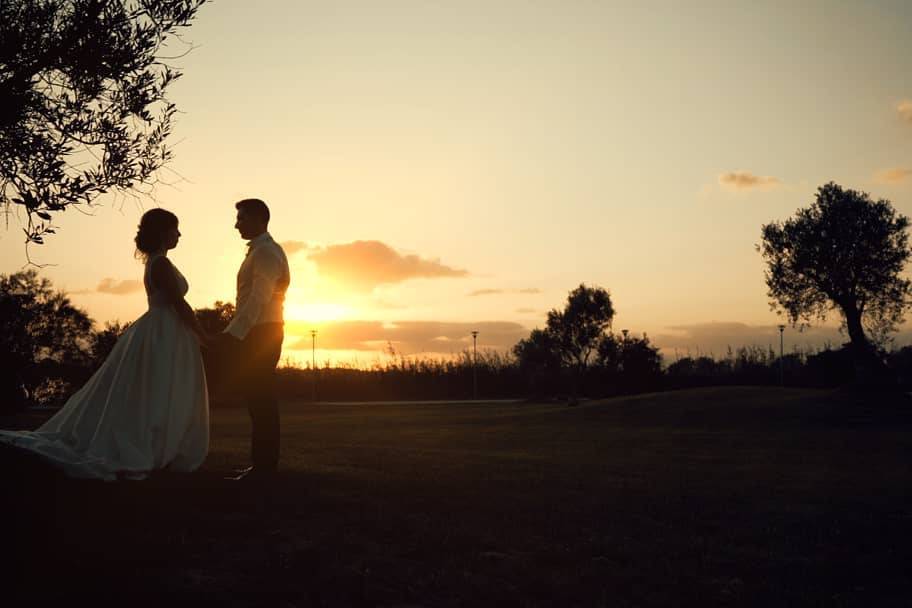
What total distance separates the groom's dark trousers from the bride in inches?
19.3

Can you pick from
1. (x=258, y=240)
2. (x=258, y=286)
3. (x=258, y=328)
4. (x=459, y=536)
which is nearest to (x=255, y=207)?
(x=258, y=240)

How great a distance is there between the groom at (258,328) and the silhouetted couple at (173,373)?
0.01 m

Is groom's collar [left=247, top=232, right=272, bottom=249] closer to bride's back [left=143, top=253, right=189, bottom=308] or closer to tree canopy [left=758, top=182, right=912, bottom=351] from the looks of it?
bride's back [left=143, top=253, right=189, bottom=308]

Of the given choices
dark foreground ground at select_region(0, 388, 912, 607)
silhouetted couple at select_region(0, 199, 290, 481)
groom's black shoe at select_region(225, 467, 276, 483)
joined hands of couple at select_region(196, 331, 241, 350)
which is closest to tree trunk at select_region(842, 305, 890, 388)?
dark foreground ground at select_region(0, 388, 912, 607)

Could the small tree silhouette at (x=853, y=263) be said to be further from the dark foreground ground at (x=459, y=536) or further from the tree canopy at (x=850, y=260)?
the dark foreground ground at (x=459, y=536)

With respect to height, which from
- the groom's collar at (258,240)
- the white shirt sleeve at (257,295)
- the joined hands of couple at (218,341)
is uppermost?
the groom's collar at (258,240)

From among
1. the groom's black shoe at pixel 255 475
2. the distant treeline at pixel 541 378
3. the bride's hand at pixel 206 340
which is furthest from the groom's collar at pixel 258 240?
the distant treeline at pixel 541 378

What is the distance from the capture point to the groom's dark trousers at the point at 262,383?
8.13 meters

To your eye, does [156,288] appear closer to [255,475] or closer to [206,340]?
[206,340]

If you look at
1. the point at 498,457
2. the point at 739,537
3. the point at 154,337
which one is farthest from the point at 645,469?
the point at 154,337

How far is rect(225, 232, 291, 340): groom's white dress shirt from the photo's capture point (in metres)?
8.02

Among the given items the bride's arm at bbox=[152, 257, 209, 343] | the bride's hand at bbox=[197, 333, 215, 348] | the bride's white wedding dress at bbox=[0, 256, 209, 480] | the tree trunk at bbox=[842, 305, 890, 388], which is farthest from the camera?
the tree trunk at bbox=[842, 305, 890, 388]

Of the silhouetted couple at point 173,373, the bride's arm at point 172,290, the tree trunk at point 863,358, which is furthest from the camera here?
the tree trunk at point 863,358

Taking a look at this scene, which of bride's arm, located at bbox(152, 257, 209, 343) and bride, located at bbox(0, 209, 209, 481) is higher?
bride's arm, located at bbox(152, 257, 209, 343)
